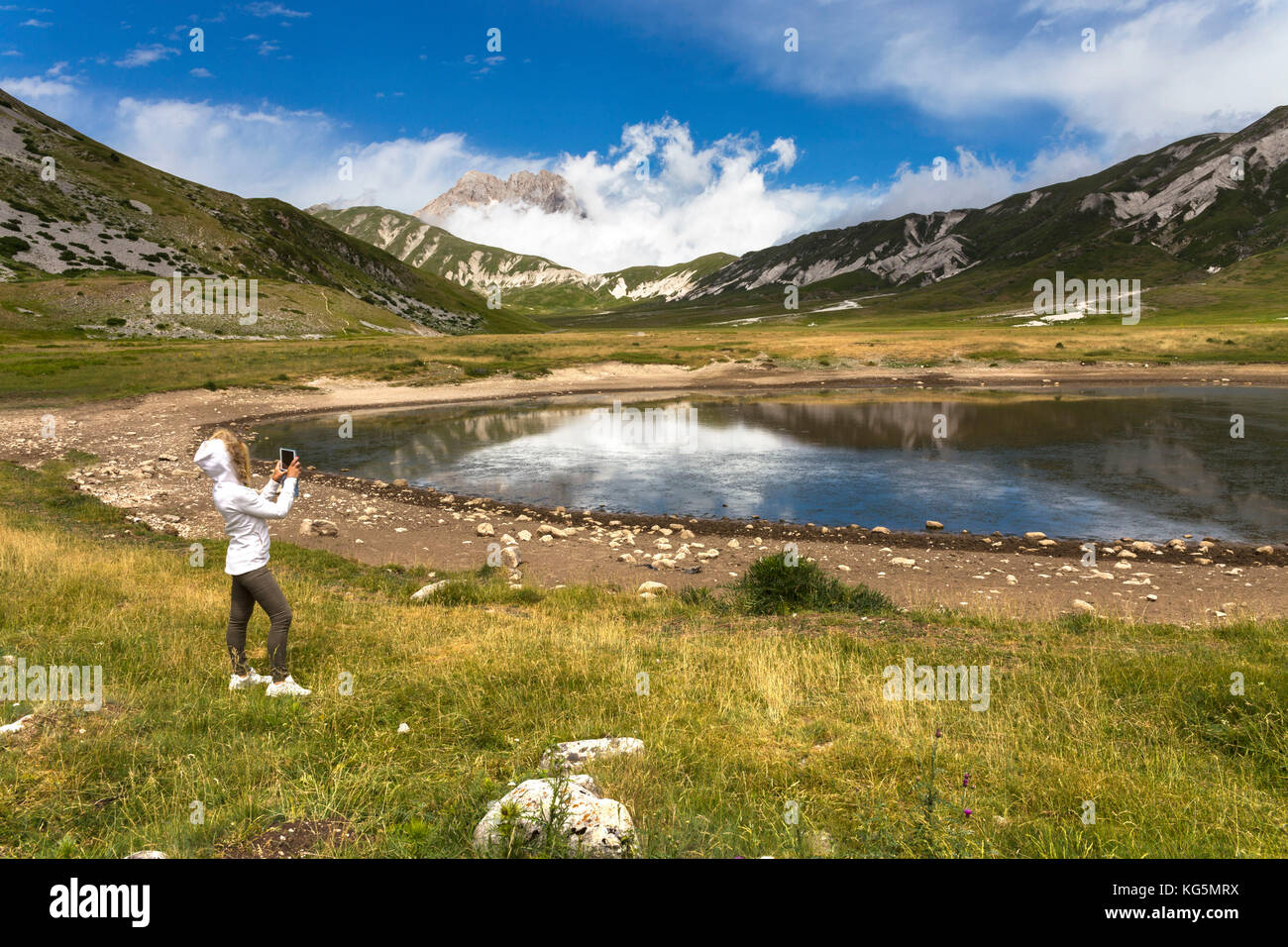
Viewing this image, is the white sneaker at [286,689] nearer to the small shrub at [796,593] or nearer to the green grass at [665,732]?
the green grass at [665,732]

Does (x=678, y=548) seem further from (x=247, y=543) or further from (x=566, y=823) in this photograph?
(x=566, y=823)

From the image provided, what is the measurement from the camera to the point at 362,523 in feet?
77.9

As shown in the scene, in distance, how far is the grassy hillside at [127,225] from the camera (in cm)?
11312

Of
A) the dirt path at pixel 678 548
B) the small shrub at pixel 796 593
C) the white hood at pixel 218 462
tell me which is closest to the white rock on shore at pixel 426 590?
the dirt path at pixel 678 548

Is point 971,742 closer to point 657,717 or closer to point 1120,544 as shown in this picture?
point 657,717

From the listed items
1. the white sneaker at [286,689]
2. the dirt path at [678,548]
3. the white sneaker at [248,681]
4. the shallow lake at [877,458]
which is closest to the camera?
the white sneaker at [286,689]

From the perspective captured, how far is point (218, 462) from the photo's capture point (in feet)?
26.4

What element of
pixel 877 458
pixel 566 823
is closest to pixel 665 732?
pixel 566 823

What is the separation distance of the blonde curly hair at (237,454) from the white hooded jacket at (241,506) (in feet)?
0.17

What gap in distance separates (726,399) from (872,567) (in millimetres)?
43934

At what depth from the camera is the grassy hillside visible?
113m

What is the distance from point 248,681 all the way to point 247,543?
65.8 inches

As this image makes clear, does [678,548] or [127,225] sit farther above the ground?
[127,225]
